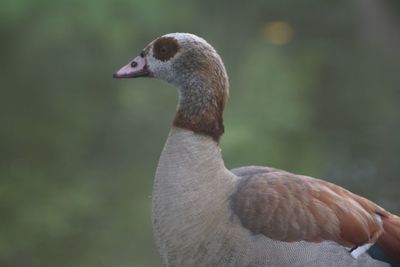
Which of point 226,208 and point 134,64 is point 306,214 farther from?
point 134,64

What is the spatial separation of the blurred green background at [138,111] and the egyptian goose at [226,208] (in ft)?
7.47

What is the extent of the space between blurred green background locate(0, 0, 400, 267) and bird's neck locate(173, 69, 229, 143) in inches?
89.2

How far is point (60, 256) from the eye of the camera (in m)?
6.23

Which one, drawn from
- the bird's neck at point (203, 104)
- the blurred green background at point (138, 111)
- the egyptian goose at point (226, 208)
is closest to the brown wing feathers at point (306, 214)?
the egyptian goose at point (226, 208)

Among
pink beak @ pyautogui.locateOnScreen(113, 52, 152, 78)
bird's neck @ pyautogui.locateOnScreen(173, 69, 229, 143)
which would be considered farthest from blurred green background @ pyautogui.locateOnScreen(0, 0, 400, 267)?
bird's neck @ pyautogui.locateOnScreen(173, 69, 229, 143)

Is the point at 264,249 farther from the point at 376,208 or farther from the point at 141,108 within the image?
the point at 141,108

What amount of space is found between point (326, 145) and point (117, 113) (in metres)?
1.62

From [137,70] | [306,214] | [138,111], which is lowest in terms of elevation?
[138,111]

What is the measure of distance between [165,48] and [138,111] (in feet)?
13.6

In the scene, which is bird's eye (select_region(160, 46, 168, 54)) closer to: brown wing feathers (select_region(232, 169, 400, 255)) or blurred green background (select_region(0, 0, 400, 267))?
brown wing feathers (select_region(232, 169, 400, 255))

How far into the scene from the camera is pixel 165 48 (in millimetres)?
3840

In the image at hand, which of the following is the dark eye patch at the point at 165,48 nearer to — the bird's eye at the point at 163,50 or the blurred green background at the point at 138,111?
the bird's eye at the point at 163,50

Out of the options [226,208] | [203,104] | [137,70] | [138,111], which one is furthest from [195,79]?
[138,111]

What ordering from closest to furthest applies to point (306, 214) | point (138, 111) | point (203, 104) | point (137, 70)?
point (306, 214) → point (203, 104) → point (137, 70) → point (138, 111)
